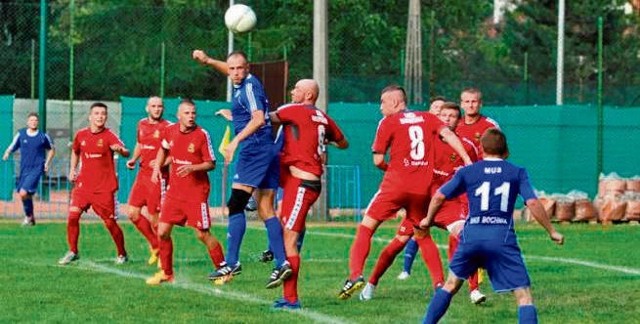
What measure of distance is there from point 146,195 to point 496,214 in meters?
8.51

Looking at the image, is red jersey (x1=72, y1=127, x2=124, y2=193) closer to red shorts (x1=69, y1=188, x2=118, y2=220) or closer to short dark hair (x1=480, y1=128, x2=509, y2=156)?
red shorts (x1=69, y1=188, x2=118, y2=220)

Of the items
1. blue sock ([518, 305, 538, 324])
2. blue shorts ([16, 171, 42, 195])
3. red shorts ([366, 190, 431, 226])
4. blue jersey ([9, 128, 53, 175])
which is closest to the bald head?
red shorts ([366, 190, 431, 226])

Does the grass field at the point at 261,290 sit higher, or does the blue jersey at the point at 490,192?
the blue jersey at the point at 490,192

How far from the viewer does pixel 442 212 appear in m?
13.4

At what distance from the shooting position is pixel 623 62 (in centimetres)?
5175

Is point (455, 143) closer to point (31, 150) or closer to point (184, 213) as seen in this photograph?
point (184, 213)

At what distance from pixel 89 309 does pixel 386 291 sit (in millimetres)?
3108

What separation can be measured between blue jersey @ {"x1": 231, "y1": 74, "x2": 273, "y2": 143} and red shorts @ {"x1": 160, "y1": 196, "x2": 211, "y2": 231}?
113 centimetres

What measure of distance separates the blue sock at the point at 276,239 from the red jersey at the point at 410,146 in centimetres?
102

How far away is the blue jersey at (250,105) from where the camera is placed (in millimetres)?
13273

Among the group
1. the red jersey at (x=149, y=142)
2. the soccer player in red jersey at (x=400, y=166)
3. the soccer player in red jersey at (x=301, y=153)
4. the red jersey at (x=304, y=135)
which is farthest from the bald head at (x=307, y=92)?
the red jersey at (x=149, y=142)

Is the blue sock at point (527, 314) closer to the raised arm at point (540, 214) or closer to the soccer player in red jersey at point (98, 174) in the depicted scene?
the raised arm at point (540, 214)

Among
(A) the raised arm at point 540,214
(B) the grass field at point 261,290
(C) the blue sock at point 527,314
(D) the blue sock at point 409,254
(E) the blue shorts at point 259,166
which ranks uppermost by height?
(E) the blue shorts at point 259,166

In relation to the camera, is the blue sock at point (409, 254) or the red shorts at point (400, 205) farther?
the blue sock at point (409, 254)
